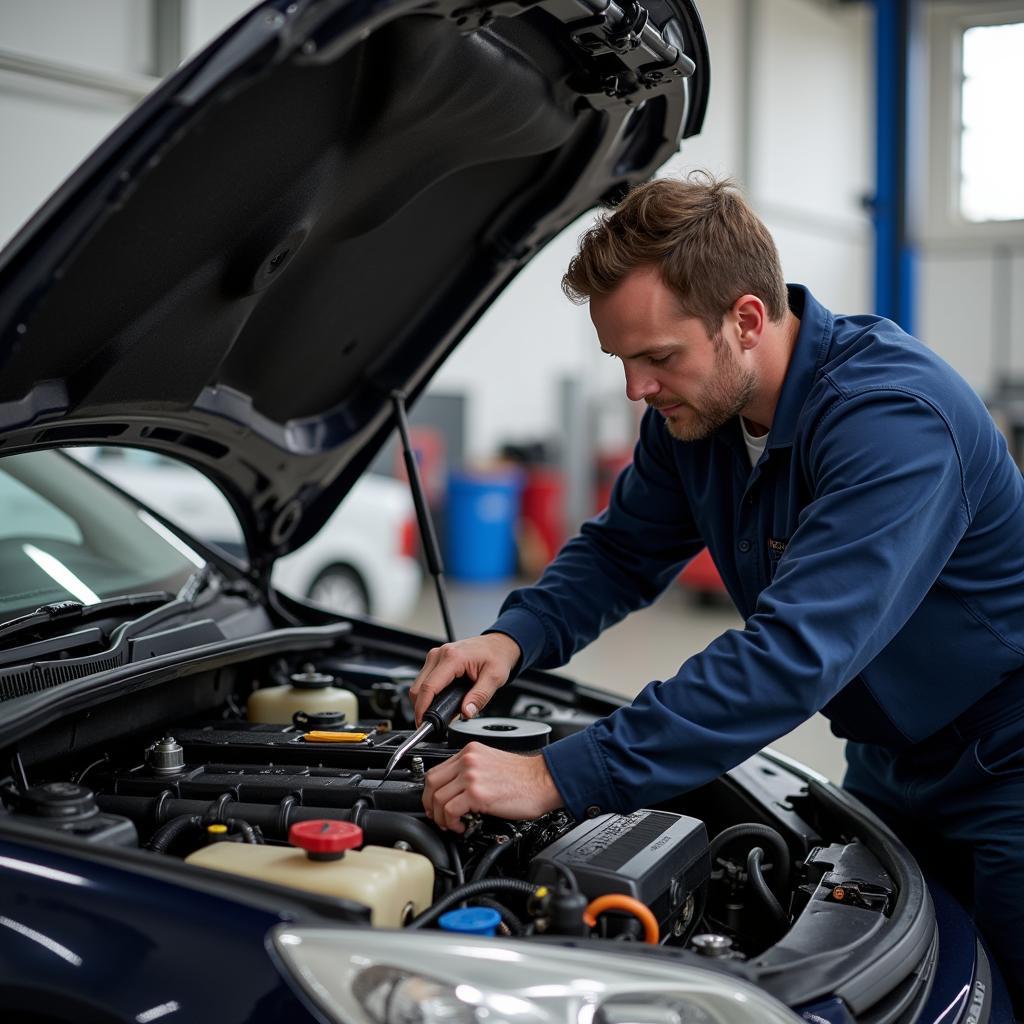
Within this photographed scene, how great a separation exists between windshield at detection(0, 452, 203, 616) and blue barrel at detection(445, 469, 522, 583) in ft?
20.5

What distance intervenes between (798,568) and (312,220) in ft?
2.99

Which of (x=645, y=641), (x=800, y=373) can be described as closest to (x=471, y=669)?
(x=800, y=373)

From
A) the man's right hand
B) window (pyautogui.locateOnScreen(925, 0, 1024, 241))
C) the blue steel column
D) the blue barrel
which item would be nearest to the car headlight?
the man's right hand

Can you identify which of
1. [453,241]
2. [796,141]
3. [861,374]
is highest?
[796,141]

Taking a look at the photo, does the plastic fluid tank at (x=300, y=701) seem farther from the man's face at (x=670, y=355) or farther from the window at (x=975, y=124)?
the window at (x=975, y=124)

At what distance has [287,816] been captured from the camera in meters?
1.54

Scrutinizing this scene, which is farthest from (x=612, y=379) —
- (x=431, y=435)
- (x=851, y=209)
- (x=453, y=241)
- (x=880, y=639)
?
(x=880, y=639)

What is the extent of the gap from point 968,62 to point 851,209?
1.99m

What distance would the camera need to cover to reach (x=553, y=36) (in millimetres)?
1669

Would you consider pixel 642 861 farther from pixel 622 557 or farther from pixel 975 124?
pixel 975 124

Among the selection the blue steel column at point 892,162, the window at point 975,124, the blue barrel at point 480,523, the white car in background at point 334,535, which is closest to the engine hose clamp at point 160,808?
the white car in background at point 334,535

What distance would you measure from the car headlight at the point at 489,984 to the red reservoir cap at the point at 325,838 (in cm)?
19

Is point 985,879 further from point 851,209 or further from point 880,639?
point 851,209

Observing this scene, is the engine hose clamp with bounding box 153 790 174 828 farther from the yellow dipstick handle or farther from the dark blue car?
the yellow dipstick handle
